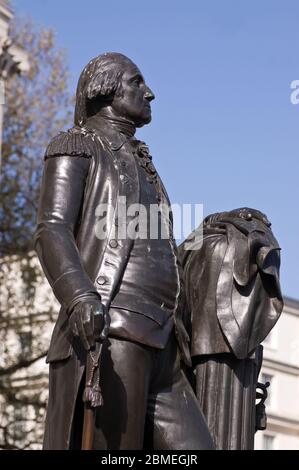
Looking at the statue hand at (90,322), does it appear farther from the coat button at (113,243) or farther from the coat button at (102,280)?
the coat button at (113,243)

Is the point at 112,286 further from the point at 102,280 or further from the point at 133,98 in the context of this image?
the point at 133,98

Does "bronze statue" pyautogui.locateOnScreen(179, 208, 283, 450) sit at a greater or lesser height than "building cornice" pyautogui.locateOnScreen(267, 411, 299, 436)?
lesser

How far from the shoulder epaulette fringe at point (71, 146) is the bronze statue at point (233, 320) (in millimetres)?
1028

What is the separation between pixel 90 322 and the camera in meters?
5.76

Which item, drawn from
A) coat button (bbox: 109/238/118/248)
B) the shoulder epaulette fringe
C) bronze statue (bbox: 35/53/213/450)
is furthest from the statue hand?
the shoulder epaulette fringe

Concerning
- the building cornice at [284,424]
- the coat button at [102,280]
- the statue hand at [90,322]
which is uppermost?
the building cornice at [284,424]

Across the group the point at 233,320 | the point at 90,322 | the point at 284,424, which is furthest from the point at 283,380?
the point at 90,322

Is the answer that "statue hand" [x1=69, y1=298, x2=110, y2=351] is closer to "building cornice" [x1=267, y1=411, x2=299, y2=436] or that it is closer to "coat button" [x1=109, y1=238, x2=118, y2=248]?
"coat button" [x1=109, y1=238, x2=118, y2=248]

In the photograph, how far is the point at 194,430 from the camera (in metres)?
6.27

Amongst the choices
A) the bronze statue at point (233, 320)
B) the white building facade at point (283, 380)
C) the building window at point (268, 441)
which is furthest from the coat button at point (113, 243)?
the building window at point (268, 441)

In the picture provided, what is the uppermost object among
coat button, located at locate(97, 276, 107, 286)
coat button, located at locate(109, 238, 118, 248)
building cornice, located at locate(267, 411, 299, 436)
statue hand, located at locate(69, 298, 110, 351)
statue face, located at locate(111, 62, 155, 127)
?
building cornice, located at locate(267, 411, 299, 436)

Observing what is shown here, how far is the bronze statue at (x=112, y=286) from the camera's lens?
600 centimetres

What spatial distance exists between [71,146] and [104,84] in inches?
16.1

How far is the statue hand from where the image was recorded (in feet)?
18.9
